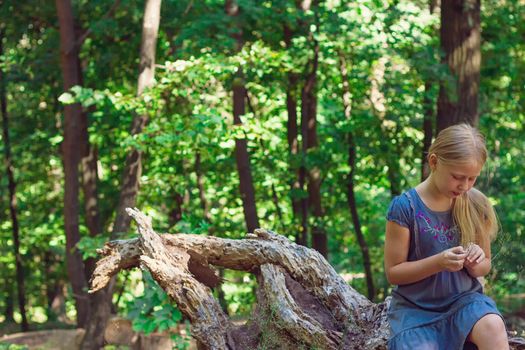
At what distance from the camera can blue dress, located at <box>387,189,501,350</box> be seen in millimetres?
3830

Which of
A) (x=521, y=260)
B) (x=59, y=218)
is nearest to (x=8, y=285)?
(x=59, y=218)

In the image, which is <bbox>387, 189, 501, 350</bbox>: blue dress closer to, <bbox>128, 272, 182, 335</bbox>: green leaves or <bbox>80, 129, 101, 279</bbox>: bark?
<bbox>128, 272, 182, 335</bbox>: green leaves

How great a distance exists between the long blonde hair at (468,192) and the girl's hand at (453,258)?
10.3 inches

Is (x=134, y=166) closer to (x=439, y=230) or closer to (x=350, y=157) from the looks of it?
(x=350, y=157)

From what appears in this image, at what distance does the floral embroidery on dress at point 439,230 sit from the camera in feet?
12.7

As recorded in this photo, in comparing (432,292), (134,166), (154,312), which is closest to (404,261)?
(432,292)

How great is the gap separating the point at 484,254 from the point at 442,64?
672 cm

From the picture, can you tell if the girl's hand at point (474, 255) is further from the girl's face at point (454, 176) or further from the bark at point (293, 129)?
the bark at point (293, 129)

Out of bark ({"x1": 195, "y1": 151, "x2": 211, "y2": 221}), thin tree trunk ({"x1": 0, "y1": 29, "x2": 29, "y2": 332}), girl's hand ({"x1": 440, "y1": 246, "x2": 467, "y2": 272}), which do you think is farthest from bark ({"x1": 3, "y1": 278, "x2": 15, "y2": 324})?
girl's hand ({"x1": 440, "y1": 246, "x2": 467, "y2": 272})

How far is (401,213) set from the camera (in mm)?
3846

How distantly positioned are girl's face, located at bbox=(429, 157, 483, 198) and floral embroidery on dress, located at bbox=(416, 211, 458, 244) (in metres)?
0.15

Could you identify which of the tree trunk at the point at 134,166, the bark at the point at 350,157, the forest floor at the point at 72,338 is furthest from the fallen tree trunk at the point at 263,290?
the bark at the point at 350,157

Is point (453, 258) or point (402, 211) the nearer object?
point (453, 258)

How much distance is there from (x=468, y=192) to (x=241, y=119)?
615cm
